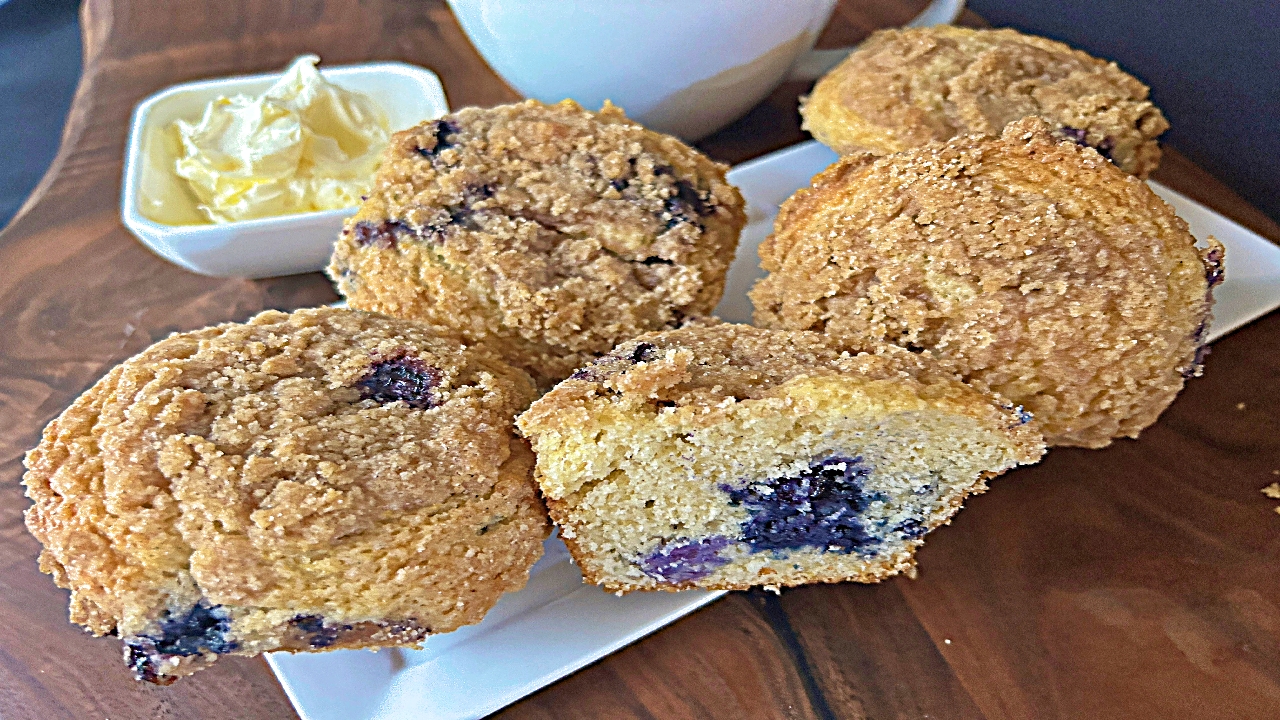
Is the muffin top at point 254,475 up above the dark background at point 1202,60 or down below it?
below

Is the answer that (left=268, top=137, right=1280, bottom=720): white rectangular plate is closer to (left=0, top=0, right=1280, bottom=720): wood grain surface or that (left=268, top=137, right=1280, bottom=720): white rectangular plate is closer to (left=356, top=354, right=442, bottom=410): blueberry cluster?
(left=0, top=0, right=1280, bottom=720): wood grain surface

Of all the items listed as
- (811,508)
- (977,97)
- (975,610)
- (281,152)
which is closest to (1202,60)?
(977,97)

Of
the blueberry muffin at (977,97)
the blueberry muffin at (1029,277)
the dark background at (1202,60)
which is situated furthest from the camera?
the dark background at (1202,60)

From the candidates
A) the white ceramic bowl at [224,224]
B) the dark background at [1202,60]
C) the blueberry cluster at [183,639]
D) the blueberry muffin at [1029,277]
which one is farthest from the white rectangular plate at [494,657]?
the dark background at [1202,60]

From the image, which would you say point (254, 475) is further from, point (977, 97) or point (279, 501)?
point (977, 97)

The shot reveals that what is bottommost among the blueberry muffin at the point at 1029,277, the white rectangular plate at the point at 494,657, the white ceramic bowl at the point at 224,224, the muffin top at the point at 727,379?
the white rectangular plate at the point at 494,657

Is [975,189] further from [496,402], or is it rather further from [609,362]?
[496,402]

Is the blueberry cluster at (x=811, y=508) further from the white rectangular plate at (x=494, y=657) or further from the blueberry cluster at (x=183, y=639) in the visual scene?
the blueberry cluster at (x=183, y=639)
